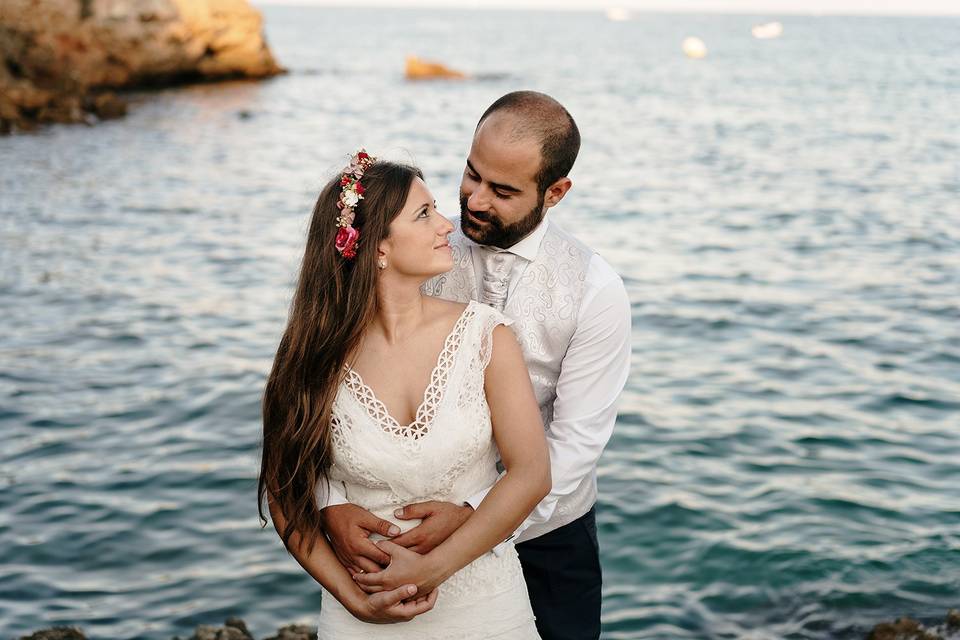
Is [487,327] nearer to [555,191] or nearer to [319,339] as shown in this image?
[319,339]

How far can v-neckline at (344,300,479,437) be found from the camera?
2.50 metres

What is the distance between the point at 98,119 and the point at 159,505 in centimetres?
1967

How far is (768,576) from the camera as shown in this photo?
5.61 meters

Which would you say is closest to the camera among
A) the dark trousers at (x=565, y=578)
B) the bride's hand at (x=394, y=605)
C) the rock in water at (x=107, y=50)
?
the bride's hand at (x=394, y=605)

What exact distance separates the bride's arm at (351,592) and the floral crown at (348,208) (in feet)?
2.21

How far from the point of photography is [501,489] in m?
2.51

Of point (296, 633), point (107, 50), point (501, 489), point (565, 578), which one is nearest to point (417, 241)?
point (501, 489)

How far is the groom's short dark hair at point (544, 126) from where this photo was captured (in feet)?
9.19

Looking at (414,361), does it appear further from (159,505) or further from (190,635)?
(159,505)

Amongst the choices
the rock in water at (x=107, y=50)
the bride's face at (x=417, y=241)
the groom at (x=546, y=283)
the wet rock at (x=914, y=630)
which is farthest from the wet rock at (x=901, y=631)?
the rock in water at (x=107, y=50)

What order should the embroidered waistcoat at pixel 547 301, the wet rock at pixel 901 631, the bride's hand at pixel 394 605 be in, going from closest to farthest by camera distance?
1. the bride's hand at pixel 394 605
2. the embroidered waistcoat at pixel 547 301
3. the wet rock at pixel 901 631

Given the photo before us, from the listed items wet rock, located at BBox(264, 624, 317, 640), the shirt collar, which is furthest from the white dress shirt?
wet rock, located at BBox(264, 624, 317, 640)

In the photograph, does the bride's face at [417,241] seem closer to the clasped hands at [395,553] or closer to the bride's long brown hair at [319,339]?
the bride's long brown hair at [319,339]

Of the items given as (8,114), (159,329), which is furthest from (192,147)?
(159,329)
